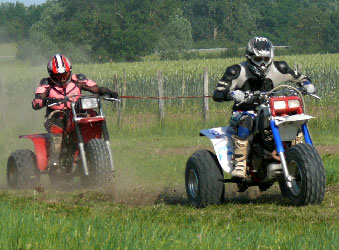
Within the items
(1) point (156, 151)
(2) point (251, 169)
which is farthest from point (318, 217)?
(1) point (156, 151)

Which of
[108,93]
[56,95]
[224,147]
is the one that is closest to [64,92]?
[56,95]

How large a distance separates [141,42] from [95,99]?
7078cm

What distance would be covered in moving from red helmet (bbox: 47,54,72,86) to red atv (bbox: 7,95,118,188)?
379 millimetres

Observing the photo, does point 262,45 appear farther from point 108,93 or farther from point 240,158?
point 108,93

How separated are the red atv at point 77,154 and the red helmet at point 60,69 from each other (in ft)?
1.24

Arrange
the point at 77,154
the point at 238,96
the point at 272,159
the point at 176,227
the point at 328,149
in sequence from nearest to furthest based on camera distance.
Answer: the point at 176,227
the point at 238,96
the point at 272,159
the point at 77,154
the point at 328,149

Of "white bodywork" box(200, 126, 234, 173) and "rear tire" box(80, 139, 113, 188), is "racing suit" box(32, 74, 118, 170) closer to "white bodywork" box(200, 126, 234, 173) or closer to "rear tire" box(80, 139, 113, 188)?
"rear tire" box(80, 139, 113, 188)

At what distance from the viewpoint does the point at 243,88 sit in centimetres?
887

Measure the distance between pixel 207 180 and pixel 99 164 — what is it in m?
2.42

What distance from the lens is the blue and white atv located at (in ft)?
25.3

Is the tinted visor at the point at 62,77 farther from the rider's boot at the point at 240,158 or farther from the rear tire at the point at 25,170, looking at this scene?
the rider's boot at the point at 240,158

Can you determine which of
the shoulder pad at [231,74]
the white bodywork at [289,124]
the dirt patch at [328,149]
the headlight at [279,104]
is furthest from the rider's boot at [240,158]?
the dirt patch at [328,149]

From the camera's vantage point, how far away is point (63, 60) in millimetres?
11438

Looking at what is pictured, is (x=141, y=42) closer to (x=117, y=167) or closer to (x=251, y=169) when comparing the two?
(x=117, y=167)
